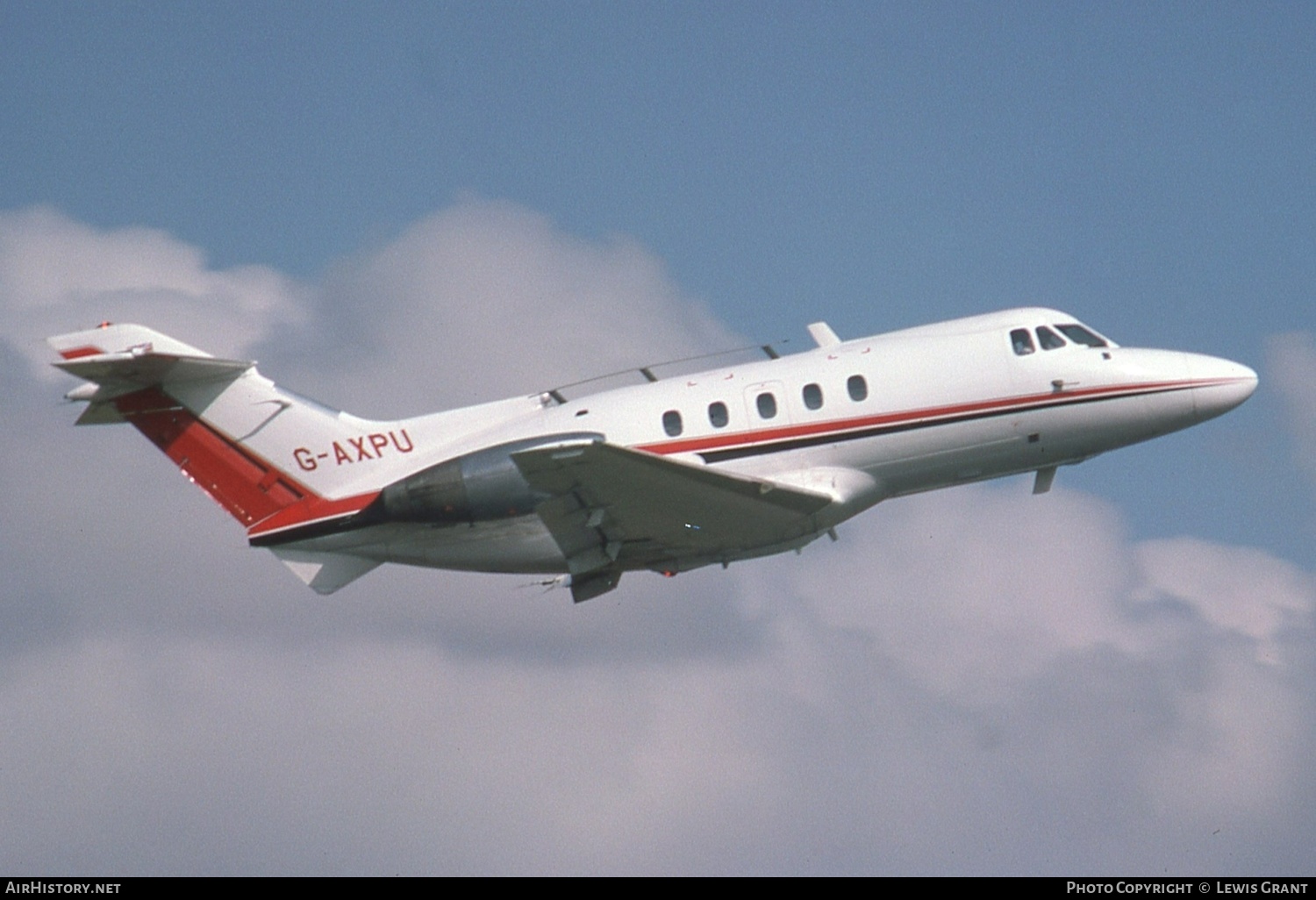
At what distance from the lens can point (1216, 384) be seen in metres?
23.5

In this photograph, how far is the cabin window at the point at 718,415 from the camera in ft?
75.0

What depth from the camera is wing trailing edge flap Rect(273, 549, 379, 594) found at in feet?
78.3

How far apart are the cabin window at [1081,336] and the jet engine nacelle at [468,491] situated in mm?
7719

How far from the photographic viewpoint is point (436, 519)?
22.0m

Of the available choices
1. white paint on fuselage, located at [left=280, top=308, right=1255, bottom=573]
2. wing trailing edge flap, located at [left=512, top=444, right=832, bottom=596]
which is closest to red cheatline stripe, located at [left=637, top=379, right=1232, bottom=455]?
white paint on fuselage, located at [left=280, top=308, right=1255, bottom=573]

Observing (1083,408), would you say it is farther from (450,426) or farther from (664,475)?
(450,426)

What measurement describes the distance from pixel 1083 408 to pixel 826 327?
164 inches

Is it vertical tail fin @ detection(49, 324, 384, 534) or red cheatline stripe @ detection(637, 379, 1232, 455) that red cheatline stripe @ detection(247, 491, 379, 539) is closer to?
vertical tail fin @ detection(49, 324, 384, 534)

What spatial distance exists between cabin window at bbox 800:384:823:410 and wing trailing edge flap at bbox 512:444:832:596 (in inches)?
58.1

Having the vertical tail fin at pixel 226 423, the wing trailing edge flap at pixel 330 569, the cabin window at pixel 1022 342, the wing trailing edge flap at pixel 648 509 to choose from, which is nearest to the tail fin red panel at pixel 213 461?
the vertical tail fin at pixel 226 423

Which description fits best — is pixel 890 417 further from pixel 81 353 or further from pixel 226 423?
pixel 81 353
